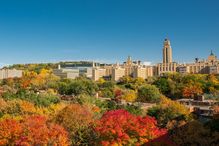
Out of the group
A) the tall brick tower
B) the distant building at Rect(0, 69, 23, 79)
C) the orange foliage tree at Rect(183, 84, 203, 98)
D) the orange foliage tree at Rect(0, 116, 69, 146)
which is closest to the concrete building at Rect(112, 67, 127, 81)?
the tall brick tower

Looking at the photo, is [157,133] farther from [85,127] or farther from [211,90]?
[211,90]

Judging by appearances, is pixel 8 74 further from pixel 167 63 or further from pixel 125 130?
pixel 125 130

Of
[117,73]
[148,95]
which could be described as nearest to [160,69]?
[117,73]

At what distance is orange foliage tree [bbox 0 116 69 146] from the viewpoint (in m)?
19.6

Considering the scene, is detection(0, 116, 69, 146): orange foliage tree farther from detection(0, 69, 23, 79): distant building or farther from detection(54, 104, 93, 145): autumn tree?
detection(0, 69, 23, 79): distant building

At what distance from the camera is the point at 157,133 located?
2094 centimetres

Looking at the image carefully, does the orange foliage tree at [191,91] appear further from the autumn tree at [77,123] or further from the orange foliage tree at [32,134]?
the orange foliage tree at [32,134]

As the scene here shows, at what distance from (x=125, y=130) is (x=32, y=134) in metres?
5.78

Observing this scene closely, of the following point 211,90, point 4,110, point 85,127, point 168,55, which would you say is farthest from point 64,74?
point 85,127

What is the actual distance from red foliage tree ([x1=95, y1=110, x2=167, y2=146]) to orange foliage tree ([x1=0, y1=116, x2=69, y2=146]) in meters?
2.51

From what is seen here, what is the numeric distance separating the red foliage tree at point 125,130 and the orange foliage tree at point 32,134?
2508mm

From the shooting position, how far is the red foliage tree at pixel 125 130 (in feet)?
64.1

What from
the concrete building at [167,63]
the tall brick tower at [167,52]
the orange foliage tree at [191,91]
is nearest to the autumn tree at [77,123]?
the orange foliage tree at [191,91]

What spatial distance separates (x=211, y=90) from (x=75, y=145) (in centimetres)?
4759
